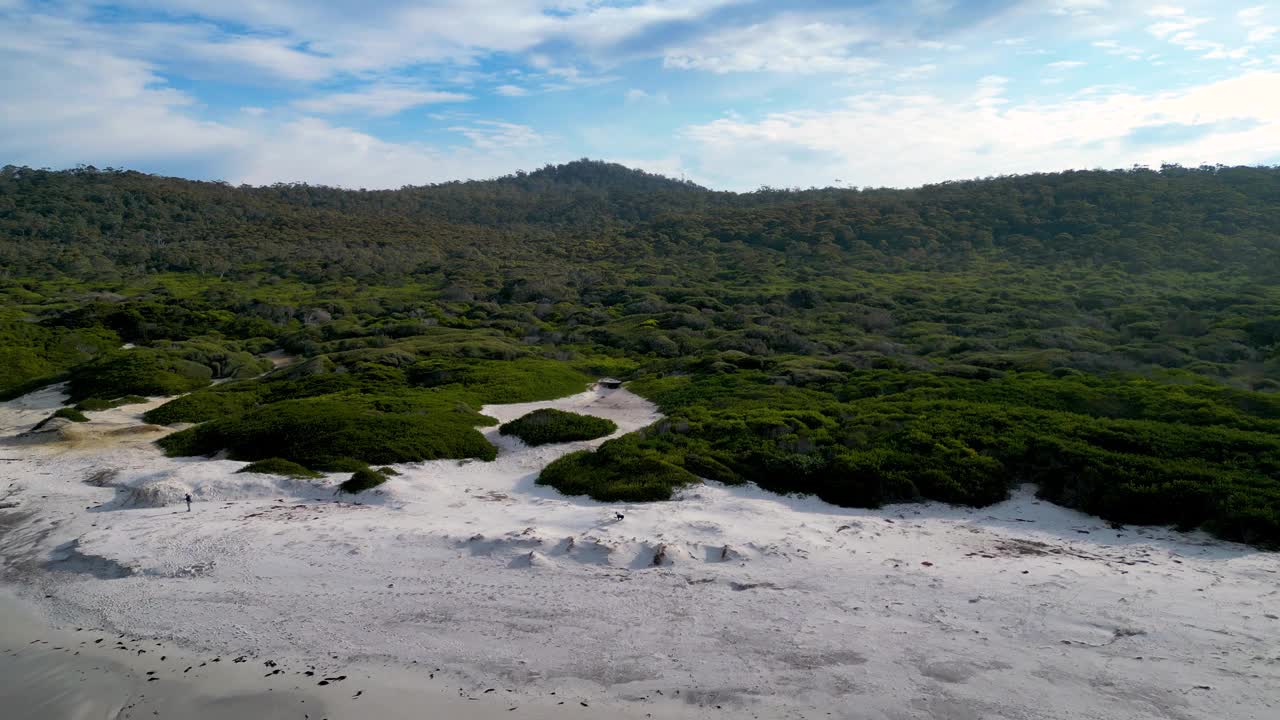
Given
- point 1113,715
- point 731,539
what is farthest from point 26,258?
point 1113,715

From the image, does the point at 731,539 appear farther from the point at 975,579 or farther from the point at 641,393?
the point at 641,393

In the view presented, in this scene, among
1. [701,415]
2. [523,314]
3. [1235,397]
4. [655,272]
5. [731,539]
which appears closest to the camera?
[731,539]

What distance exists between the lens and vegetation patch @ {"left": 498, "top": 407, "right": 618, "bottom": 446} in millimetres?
19281

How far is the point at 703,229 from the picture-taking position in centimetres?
9669

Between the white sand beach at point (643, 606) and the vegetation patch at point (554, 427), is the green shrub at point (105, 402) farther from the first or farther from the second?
A: the vegetation patch at point (554, 427)

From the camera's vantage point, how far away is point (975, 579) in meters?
10.9

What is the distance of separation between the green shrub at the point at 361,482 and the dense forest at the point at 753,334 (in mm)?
179

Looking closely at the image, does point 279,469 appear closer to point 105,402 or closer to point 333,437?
point 333,437

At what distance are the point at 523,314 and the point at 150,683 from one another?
41261 millimetres

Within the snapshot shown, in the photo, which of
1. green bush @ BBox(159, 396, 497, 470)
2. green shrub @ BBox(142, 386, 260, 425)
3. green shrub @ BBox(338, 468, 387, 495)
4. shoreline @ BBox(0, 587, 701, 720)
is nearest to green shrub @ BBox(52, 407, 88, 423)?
green shrub @ BBox(142, 386, 260, 425)

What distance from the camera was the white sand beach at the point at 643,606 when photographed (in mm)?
8281

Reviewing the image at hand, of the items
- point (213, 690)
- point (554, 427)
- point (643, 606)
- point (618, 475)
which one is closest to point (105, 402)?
point (554, 427)

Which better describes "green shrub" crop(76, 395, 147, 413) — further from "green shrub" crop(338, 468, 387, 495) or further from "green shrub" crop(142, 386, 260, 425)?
"green shrub" crop(338, 468, 387, 495)

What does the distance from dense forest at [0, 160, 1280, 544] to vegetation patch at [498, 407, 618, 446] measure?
1.29m
